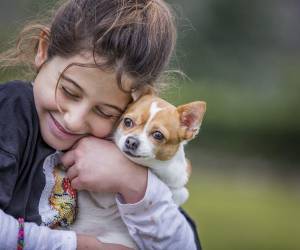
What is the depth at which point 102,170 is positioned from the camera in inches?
82.0

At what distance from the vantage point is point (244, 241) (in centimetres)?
573

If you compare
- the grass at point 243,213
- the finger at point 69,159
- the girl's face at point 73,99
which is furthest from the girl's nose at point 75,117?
the grass at point 243,213

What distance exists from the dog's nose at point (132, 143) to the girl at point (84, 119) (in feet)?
0.23

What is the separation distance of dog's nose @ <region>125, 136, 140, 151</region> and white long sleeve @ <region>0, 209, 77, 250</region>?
0.94 feet

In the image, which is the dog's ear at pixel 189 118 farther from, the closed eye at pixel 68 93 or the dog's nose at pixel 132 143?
the closed eye at pixel 68 93

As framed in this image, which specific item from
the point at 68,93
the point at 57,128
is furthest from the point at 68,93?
the point at 57,128

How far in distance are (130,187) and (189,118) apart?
262mm

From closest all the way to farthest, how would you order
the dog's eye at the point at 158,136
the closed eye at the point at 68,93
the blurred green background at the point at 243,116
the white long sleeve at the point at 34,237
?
the white long sleeve at the point at 34,237, the closed eye at the point at 68,93, the dog's eye at the point at 158,136, the blurred green background at the point at 243,116

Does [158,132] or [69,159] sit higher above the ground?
[158,132]

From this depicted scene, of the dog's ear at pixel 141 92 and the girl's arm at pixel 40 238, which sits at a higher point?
the dog's ear at pixel 141 92

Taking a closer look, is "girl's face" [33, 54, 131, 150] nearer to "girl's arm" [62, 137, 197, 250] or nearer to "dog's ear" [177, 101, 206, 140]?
"girl's arm" [62, 137, 197, 250]

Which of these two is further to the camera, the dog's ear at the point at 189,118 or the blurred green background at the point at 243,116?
the blurred green background at the point at 243,116

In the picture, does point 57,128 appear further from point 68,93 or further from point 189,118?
point 189,118

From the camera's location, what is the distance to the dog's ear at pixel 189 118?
2.12 metres
